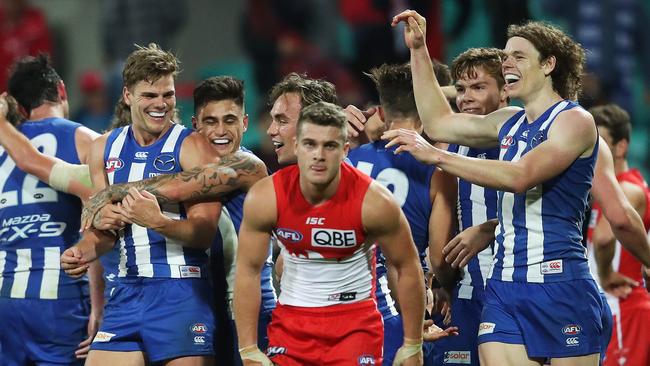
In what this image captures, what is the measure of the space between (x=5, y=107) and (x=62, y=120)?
387 mm

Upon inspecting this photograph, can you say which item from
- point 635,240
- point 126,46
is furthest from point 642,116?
point 635,240

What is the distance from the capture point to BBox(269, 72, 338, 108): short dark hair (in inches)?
252

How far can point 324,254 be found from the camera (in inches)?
215

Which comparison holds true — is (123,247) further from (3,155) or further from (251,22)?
(251,22)

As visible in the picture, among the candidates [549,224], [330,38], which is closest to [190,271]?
[549,224]

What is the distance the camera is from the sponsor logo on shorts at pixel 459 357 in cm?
676

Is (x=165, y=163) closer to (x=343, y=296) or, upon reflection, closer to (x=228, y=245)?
(x=228, y=245)

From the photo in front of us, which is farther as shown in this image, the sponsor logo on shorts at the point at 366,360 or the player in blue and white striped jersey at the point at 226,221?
the player in blue and white striped jersey at the point at 226,221

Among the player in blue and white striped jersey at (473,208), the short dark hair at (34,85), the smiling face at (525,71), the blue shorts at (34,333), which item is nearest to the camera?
the smiling face at (525,71)

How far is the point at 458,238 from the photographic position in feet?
20.4

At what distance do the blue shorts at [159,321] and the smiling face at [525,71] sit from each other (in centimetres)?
213

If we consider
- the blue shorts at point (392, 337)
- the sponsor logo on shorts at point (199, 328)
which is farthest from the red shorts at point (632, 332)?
the sponsor logo on shorts at point (199, 328)

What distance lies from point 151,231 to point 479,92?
2.23 meters

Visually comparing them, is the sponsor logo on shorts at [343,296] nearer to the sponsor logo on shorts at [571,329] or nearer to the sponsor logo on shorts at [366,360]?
the sponsor logo on shorts at [366,360]
